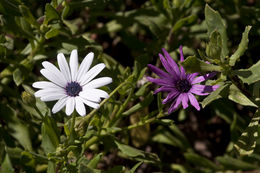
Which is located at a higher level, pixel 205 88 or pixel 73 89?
pixel 73 89

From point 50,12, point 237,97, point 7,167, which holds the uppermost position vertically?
point 50,12

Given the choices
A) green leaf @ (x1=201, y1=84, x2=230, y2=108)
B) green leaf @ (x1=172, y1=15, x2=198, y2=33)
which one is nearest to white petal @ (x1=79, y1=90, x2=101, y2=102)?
green leaf @ (x1=201, y1=84, x2=230, y2=108)

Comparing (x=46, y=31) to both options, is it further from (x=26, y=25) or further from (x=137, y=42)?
(x=137, y=42)

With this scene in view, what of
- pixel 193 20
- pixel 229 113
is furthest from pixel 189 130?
pixel 193 20

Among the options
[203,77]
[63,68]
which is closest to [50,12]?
[63,68]

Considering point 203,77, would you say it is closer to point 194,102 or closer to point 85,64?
point 194,102

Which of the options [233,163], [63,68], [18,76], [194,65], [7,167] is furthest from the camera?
[233,163]

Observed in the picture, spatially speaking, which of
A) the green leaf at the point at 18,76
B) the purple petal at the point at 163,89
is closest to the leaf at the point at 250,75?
the purple petal at the point at 163,89
